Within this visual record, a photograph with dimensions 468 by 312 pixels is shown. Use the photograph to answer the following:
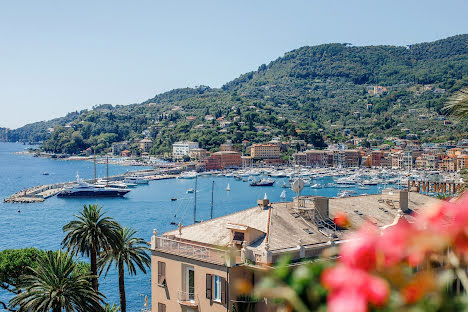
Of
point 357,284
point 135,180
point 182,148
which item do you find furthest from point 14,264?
point 182,148

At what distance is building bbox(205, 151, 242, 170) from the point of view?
506 feet

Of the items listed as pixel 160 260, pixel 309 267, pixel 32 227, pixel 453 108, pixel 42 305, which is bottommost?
pixel 32 227

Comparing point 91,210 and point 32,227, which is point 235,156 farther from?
point 91,210

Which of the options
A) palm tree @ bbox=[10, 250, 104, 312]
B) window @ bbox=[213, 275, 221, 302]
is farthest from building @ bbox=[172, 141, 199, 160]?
window @ bbox=[213, 275, 221, 302]

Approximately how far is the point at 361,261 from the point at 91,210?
1900 centimetres

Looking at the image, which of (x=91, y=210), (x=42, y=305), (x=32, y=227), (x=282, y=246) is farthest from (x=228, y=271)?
(x=32, y=227)

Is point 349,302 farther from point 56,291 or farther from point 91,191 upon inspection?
point 91,191

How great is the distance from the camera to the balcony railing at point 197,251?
1440cm

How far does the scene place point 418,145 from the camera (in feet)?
573

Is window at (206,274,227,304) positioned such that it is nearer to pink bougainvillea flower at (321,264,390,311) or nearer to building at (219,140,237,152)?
pink bougainvillea flower at (321,264,390,311)

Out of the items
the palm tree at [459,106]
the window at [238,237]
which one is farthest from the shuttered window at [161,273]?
the palm tree at [459,106]

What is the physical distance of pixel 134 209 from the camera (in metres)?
79.6

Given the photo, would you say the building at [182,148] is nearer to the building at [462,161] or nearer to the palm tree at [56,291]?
the building at [462,161]

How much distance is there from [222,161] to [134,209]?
7702 centimetres
